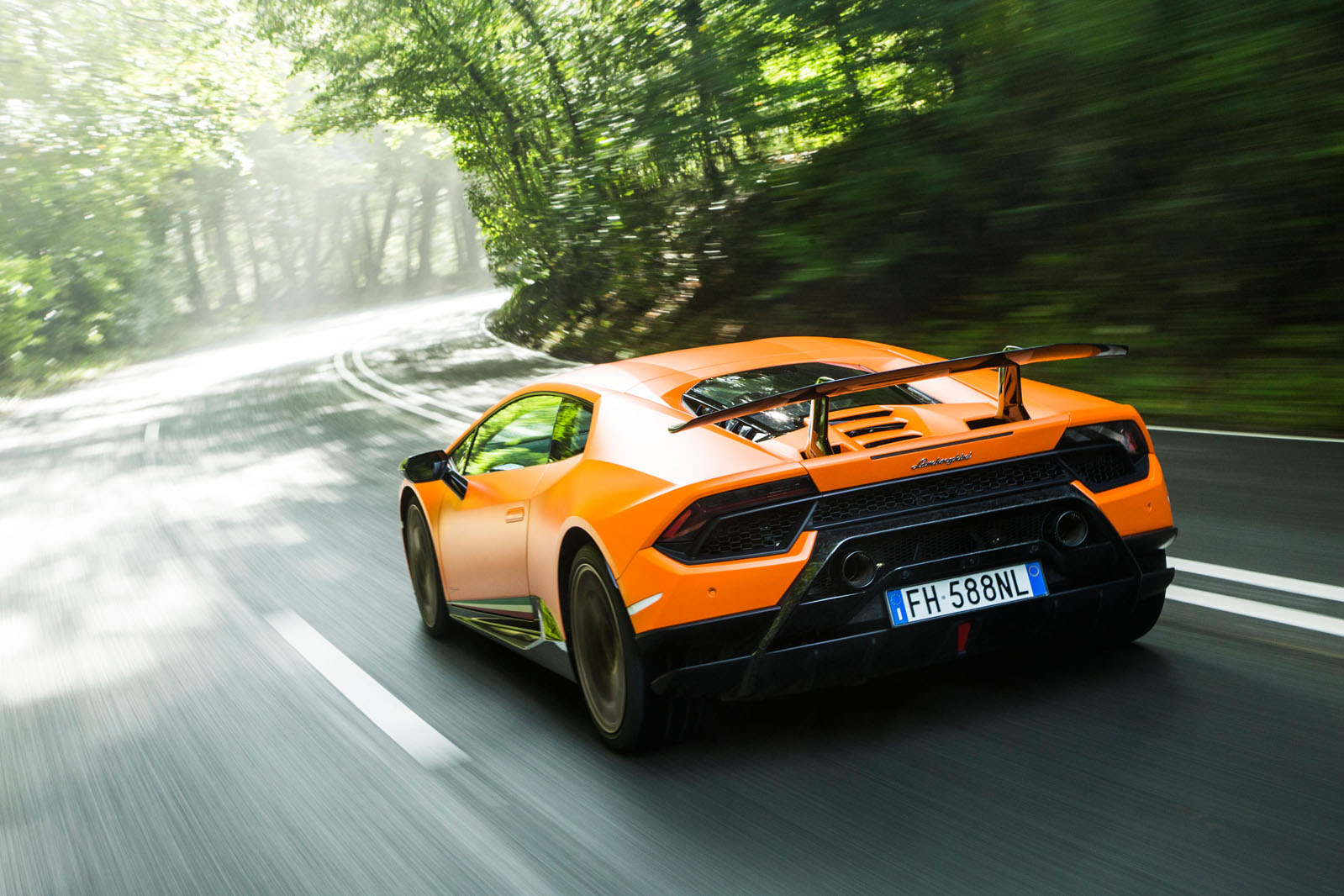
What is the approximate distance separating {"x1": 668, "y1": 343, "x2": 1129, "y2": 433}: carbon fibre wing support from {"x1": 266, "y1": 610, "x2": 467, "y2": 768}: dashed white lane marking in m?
1.43

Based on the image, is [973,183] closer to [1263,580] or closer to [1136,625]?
[1263,580]

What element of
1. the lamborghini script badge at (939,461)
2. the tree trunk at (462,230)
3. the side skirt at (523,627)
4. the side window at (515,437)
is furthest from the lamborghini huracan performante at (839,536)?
the tree trunk at (462,230)

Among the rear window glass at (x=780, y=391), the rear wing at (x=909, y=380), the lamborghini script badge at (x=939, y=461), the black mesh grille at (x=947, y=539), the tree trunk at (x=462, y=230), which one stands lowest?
the tree trunk at (x=462, y=230)

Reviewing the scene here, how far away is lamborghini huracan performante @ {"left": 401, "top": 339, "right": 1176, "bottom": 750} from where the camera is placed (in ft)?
11.5

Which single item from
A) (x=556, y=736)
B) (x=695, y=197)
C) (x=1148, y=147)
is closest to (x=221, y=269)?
(x=695, y=197)

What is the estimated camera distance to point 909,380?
355 centimetres

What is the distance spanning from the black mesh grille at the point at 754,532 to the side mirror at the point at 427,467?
2.29 meters

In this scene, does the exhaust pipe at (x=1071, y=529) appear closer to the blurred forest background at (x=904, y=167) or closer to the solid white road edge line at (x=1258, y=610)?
the solid white road edge line at (x=1258, y=610)

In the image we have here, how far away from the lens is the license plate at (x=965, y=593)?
356cm

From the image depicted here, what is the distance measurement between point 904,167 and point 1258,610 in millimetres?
10125

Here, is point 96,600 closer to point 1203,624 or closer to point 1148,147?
point 1203,624

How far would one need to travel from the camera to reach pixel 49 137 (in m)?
41.2

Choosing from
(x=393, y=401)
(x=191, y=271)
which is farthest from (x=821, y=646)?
(x=191, y=271)

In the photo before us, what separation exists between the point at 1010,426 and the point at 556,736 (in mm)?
1862
